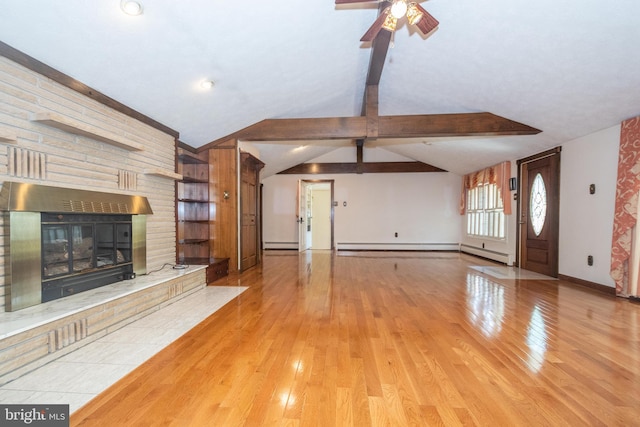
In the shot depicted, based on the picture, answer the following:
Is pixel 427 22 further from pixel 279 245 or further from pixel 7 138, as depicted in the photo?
pixel 279 245

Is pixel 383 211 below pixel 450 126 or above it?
below

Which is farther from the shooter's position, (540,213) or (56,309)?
(540,213)

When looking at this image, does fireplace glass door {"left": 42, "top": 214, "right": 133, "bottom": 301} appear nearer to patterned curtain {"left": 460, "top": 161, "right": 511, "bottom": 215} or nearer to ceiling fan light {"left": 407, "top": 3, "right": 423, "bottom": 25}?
ceiling fan light {"left": 407, "top": 3, "right": 423, "bottom": 25}

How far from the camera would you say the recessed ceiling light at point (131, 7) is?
6.59 feet

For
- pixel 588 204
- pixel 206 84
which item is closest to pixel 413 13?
pixel 206 84

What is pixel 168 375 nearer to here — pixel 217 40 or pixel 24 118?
pixel 24 118

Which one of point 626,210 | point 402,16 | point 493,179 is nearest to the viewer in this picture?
point 402,16

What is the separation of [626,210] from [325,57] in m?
4.00

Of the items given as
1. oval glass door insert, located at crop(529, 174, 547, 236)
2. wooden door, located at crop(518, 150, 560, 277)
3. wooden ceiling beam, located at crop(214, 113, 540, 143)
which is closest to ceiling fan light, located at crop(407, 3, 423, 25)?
wooden ceiling beam, located at crop(214, 113, 540, 143)

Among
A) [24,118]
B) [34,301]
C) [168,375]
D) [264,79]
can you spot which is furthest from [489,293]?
[24,118]

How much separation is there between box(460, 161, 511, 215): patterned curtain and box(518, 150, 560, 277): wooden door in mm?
327

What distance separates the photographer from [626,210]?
343cm

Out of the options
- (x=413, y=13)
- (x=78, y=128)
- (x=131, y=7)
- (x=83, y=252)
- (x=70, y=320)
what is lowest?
(x=70, y=320)

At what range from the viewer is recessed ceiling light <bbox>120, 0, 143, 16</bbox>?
2.01 m
